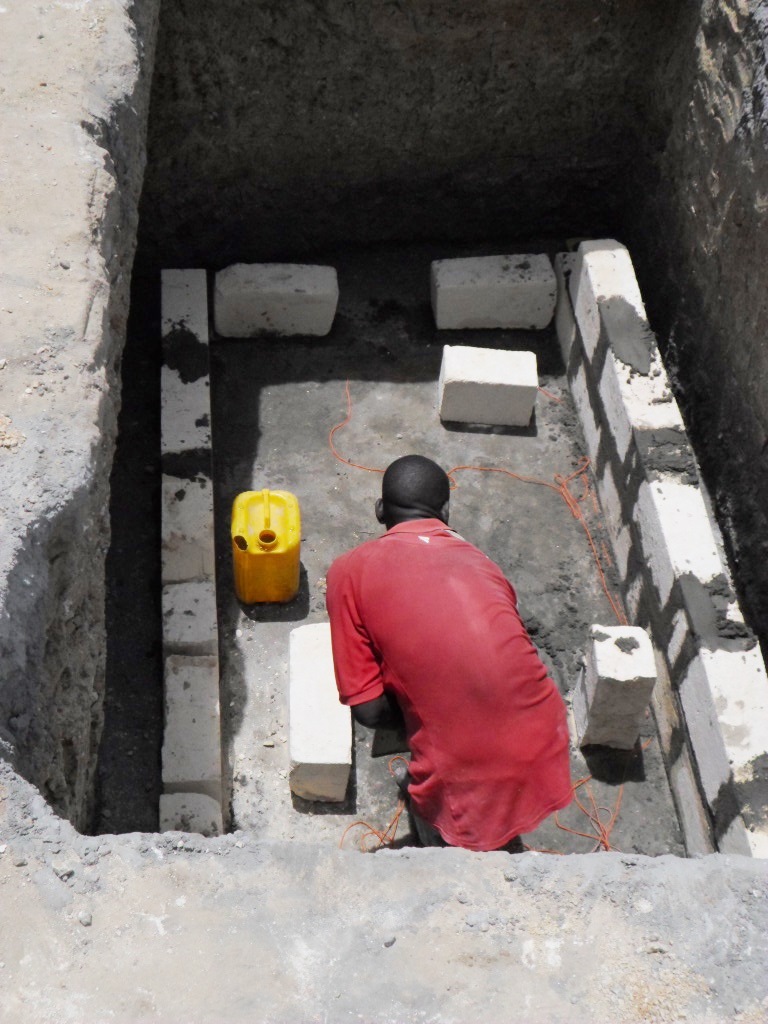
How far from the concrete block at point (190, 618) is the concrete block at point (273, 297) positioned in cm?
170

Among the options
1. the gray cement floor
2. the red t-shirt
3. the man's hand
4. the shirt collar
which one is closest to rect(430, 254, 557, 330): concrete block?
the gray cement floor

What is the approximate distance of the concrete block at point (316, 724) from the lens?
405 centimetres

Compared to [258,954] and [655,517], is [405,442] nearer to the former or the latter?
[655,517]

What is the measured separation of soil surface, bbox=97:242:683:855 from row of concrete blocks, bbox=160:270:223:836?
0.19 m

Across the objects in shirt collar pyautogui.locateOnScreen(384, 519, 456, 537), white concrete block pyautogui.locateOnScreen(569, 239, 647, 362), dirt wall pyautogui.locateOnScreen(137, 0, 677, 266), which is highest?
dirt wall pyautogui.locateOnScreen(137, 0, 677, 266)

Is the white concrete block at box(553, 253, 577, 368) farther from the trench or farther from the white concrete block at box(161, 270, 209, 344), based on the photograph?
the white concrete block at box(161, 270, 209, 344)

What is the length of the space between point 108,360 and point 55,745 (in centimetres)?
127

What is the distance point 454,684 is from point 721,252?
2698 mm

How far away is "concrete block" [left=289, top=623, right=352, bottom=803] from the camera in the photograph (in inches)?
160

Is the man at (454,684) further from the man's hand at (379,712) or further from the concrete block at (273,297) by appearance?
the concrete block at (273,297)

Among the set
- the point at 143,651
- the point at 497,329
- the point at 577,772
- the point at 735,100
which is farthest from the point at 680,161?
the point at 143,651

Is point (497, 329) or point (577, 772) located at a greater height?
point (497, 329)

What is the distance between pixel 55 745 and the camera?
2.71 metres

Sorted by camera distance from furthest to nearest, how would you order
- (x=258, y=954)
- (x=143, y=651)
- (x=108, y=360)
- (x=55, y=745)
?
1. (x=143, y=651)
2. (x=108, y=360)
3. (x=55, y=745)
4. (x=258, y=954)
